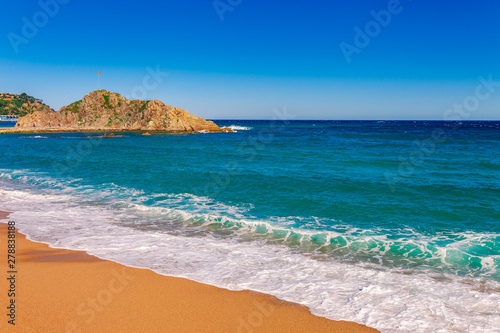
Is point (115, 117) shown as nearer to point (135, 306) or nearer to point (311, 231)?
point (311, 231)

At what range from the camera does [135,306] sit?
651 cm

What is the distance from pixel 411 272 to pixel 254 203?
924 cm

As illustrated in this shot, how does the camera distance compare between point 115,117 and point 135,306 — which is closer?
point 135,306

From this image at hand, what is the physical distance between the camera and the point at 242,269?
870 centimetres

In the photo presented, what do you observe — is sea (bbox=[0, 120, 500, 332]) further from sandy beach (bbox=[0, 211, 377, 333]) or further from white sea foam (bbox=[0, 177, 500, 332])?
sandy beach (bbox=[0, 211, 377, 333])

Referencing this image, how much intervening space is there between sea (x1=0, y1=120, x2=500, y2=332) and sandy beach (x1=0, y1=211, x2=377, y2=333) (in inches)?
21.9

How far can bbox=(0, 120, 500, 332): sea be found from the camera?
7262 millimetres

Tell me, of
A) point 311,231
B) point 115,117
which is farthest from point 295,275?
point 115,117

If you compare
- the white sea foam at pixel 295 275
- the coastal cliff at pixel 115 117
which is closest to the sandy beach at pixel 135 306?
the white sea foam at pixel 295 275

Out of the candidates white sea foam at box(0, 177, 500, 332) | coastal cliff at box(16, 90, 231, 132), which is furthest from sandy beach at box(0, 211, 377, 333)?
coastal cliff at box(16, 90, 231, 132)

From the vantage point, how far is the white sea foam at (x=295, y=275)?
21.2ft

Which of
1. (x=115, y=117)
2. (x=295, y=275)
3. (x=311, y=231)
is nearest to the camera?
(x=295, y=275)

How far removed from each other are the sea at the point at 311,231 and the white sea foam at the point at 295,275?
0.14 feet

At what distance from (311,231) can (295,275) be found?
4158 mm
